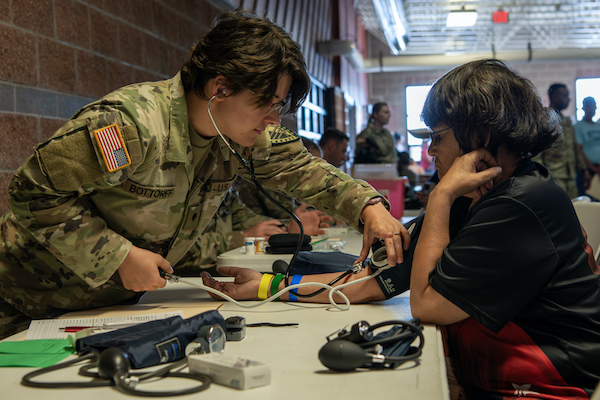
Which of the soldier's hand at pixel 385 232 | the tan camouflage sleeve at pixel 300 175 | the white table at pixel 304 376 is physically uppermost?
the tan camouflage sleeve at pixel 300 175

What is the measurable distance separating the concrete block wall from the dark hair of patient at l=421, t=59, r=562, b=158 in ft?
36.8

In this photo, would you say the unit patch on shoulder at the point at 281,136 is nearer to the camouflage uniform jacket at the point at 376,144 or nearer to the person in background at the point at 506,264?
the person in background at the point at 506,264

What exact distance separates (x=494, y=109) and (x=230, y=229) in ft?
5.89

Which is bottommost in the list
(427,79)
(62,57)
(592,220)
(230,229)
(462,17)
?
(230,229)

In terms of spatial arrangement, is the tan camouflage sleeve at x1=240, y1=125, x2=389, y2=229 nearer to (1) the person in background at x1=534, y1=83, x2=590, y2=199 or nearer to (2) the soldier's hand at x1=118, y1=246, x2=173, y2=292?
(2) the soldier's hand at x1=118, y1=246, x2=173, y2=292

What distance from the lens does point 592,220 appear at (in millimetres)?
1785

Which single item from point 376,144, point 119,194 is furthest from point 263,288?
point 376,144

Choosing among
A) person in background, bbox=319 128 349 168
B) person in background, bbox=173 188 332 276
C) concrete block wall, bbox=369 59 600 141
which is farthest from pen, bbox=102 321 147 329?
concrete block wall, bbox=369 59 600 141

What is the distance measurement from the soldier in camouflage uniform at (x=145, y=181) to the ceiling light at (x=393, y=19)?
21.9 ft

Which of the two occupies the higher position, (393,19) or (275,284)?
(393,19)

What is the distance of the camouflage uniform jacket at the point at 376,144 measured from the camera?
6785mm

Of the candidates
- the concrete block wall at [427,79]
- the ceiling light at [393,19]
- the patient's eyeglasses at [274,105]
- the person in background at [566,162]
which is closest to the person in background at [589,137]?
the person in background at [566,162]

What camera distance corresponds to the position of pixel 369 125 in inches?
274

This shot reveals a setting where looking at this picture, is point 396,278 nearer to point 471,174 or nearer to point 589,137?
point 471,174
